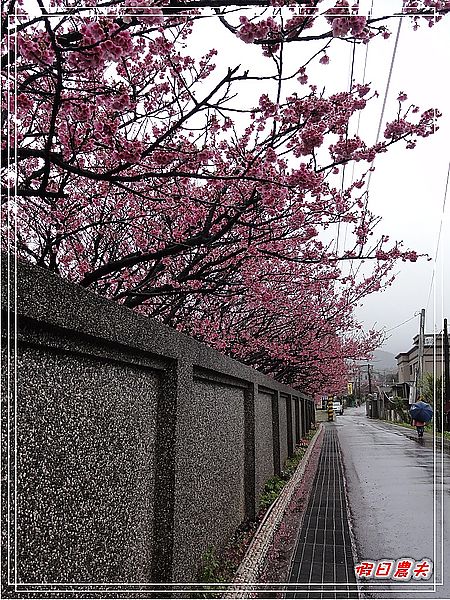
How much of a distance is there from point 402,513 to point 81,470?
3116 millimetres

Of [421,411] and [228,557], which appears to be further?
[421,411]

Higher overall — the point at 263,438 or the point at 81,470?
the point at 81,470

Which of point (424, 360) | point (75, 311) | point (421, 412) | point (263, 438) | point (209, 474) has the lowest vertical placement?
point (263, 438)

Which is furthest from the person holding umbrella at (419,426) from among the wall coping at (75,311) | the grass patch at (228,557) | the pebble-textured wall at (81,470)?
the pebble-textured wall at (81,470)

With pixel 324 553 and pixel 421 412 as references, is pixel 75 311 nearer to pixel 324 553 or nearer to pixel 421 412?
pixel 324 553

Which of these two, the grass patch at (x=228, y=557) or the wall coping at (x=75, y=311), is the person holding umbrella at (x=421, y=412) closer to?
the grass patch at (x=228, y=557)

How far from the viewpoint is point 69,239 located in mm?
3211

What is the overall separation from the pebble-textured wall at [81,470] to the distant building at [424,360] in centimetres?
135

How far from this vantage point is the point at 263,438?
512 centimetres

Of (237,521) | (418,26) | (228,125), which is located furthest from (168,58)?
(237,521)

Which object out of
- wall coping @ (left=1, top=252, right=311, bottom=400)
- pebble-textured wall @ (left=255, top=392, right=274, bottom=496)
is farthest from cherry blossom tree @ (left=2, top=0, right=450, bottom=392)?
pebble-textured wall @ (left=255, top=392, right=274, bottom=496)

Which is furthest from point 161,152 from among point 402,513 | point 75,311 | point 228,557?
point 402,513

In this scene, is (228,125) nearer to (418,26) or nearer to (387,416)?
(418,26)

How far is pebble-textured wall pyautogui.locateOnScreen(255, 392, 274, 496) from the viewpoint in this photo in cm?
454
